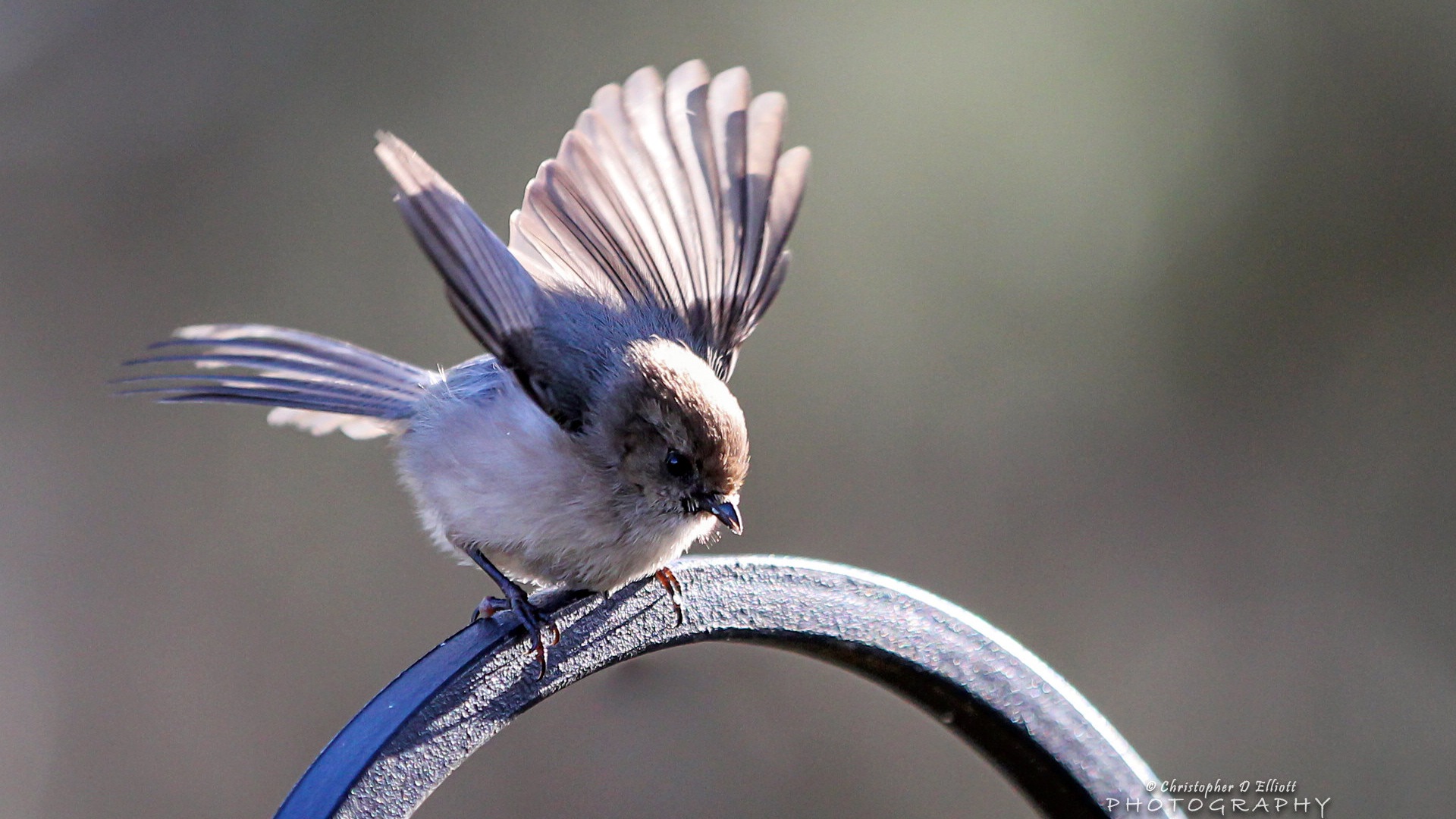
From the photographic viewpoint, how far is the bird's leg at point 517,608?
146 centimetres

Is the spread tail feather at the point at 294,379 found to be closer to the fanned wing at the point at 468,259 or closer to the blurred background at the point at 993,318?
the fanned wing at the point at 468,259

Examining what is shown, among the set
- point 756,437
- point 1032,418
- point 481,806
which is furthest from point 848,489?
point 481,806

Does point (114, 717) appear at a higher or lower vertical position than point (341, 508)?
lower

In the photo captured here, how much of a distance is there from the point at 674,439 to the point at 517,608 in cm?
49

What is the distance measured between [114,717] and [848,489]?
2.30 m

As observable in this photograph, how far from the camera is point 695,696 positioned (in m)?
3.72

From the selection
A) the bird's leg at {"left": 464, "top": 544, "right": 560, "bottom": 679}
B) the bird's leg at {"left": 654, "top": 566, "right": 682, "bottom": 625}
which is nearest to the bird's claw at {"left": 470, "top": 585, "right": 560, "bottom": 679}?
the bird's leg at {"left": 464, "top": 544, "right": 560, "bottom": 679}

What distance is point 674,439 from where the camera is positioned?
1967 millimetres

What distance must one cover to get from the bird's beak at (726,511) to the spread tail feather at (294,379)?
2.17ft

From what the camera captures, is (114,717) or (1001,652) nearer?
(1001,652)

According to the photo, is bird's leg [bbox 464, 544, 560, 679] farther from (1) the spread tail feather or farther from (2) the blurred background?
(2) the blurred background

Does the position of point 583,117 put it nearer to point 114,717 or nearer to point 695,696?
point 695,696

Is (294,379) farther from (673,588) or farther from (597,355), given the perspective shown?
(673,588)

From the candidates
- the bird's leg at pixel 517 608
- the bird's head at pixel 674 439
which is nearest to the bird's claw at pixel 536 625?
the bird's leg at pixel 517 608
